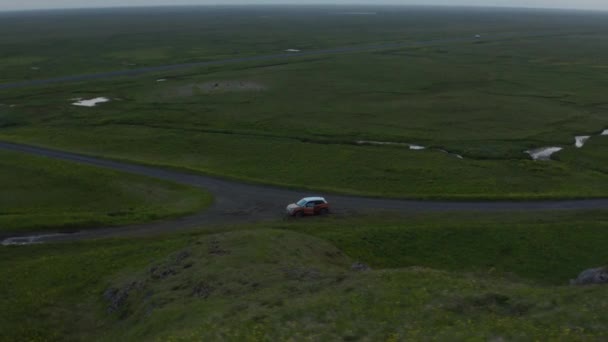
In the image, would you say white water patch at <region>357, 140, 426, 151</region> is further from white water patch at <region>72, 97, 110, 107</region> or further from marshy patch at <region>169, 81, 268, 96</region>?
white water patch at <region>72, 97, 110, 107</region>

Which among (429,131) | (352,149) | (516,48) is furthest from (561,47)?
(352,149)

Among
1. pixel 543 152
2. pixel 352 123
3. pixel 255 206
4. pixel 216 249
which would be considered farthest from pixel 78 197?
pixel 543 152

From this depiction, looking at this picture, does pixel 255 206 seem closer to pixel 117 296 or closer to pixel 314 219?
pixel 314 219

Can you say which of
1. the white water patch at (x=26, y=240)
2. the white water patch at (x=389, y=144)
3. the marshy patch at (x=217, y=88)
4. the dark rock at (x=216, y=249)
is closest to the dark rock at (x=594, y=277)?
the dark rock at (x=216, y=249)

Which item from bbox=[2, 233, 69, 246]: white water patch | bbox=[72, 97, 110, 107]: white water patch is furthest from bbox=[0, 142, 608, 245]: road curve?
bbox=[72, 97, 110, 107]: white water patch

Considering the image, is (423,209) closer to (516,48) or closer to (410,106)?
(410,106)
